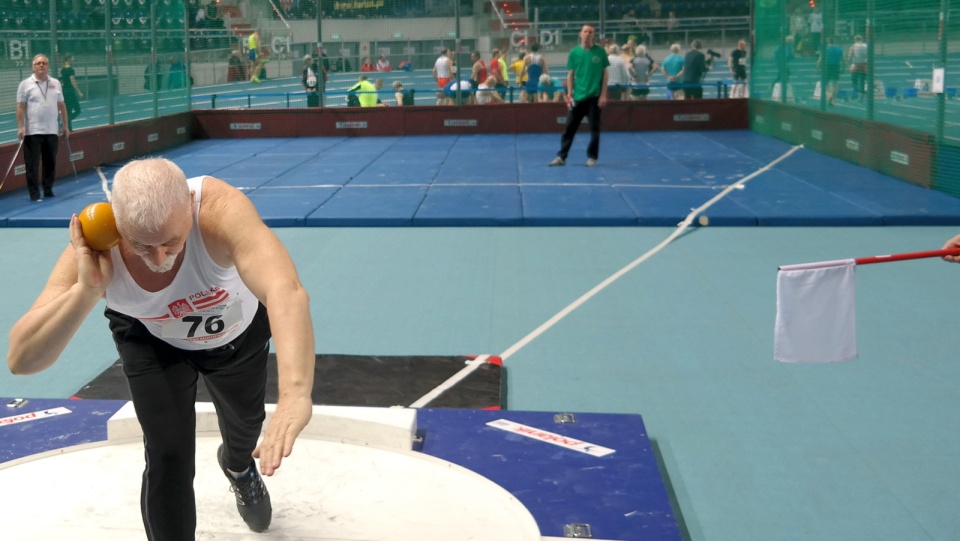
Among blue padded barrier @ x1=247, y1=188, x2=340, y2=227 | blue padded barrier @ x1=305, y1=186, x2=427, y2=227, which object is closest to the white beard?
blue padded barrier @ x1=247, y1=188, x2=340, y2=227

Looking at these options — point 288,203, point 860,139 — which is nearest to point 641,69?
point 860,139

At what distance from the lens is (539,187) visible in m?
12.3

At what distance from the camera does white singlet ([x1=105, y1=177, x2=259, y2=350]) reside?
281cm

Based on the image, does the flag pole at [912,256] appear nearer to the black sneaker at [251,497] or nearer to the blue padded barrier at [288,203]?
the black sneaker at [251,497]

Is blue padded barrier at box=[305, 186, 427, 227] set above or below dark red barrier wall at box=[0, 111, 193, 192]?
below

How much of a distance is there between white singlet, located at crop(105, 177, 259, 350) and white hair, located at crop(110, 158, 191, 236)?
0.21m

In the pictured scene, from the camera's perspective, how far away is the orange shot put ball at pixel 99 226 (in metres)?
2.53

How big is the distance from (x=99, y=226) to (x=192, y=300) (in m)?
0.43

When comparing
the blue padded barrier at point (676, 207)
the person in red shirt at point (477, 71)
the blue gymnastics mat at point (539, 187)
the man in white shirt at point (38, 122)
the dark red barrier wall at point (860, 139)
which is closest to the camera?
the blue padded barrier at point (676, 207)

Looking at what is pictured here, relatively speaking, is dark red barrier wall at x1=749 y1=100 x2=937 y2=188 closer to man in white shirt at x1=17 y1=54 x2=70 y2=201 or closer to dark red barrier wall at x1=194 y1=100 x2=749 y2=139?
dark red barrier wall at x1=194 y1=100 x2=749 y2=139

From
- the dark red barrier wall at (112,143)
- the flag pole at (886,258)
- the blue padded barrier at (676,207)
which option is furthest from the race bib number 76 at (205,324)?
the dark red barrier wall at (112,143)

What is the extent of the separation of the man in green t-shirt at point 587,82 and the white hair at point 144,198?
11.3 metres

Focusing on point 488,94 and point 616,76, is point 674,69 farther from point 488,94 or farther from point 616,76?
point 488,94

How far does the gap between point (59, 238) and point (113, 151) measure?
6.70 meters
